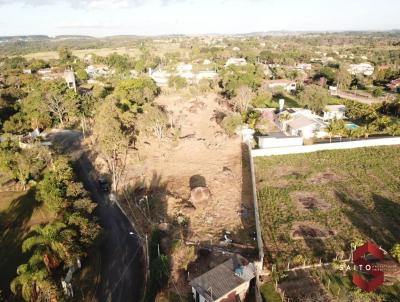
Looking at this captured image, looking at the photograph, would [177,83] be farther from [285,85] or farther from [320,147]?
[320,147]

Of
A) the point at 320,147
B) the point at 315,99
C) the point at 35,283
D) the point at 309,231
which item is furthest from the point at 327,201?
the point at 315,99

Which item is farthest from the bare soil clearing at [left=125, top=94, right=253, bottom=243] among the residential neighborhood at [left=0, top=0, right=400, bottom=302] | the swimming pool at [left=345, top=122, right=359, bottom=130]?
the swimming pool at [left=345, top=122, right=359, bottom=130]

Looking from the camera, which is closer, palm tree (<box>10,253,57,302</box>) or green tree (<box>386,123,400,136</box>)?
palm tree (<box>10,253,57,302</box>)

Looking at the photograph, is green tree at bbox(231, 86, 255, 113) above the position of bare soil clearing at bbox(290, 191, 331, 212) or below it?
above

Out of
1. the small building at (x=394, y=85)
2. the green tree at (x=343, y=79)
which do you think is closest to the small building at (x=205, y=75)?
the green tree at (x=343, y=79)

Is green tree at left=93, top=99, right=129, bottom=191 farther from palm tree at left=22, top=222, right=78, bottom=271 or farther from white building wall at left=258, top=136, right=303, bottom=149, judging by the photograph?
white building wall at left=258, top=136, right=303, bottom=149

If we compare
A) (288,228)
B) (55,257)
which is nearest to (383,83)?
(288,228)

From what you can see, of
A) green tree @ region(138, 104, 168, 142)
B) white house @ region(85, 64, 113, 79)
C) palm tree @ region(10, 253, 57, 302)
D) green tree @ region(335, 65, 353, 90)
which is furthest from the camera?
white house @ region(85, 64, 113, 79)

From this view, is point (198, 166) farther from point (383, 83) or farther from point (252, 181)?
point (383, 83)
